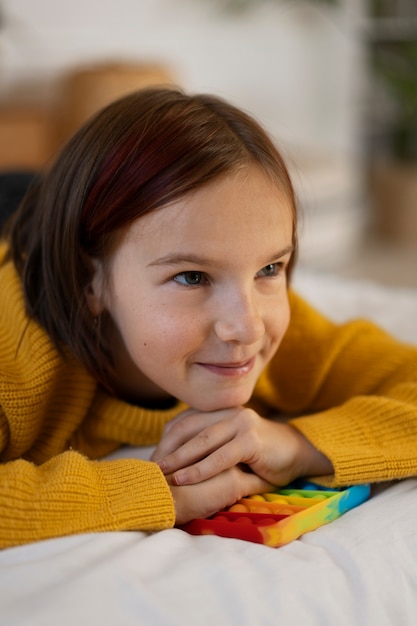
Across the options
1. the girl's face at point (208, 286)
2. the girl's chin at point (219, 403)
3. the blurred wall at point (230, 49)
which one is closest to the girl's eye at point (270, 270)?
the girl's face at point (208, 286)

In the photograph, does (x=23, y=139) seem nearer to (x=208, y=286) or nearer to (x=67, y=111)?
(x=67, y=111)

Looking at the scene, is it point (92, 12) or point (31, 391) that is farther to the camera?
point (92, 12)

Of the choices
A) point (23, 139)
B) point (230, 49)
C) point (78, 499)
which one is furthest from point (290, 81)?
point (78, 499)

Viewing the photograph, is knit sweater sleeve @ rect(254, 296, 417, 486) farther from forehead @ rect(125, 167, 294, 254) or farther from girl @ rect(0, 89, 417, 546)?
forehead @ rect(125, 167, 294, 254)

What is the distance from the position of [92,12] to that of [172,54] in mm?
413

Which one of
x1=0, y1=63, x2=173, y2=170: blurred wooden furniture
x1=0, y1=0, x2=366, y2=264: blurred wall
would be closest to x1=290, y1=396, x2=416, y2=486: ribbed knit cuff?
x1=0, y1=63, x2=173, y2=170: blurred wooden furniture

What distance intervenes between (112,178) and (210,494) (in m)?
0.35

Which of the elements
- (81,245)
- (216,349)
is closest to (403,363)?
(216,349)

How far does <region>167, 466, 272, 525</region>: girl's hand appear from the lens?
85cm

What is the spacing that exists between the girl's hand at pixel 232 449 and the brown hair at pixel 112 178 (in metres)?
0.15

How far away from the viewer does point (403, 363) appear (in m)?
1.13

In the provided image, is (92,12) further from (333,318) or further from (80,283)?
(80,283)

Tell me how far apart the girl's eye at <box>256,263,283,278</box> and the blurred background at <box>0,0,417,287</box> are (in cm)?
160

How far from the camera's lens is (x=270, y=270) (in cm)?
94
